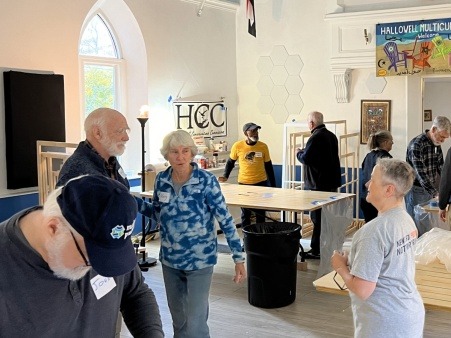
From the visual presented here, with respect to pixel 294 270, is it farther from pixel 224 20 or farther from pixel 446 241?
pixel 224 20

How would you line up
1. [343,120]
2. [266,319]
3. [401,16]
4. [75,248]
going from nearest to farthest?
[75,248], [266,319], [401,16], [343,120]

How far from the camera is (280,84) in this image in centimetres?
919

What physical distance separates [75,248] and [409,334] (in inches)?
70.8

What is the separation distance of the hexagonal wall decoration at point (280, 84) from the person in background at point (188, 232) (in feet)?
18.0

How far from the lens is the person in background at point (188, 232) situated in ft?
12.0

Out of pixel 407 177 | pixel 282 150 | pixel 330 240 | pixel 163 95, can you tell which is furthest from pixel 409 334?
pixel 282 150

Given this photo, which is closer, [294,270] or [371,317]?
[371,317]

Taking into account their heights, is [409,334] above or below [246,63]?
below

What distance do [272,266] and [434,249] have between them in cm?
175

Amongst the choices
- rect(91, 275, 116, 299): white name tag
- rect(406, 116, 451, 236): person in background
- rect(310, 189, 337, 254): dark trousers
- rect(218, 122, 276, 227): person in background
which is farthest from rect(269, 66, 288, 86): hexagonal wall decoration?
rect(91, 275, 116, 299): white name tag

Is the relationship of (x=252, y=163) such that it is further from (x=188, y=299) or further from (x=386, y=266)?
(x=386, y=266)

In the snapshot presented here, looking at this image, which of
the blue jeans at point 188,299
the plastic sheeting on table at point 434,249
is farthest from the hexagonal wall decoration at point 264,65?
the blue jeans at point 188,299

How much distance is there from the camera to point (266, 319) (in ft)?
16.8

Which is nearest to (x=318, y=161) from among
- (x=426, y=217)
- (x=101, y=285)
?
(x=426, y=217)
